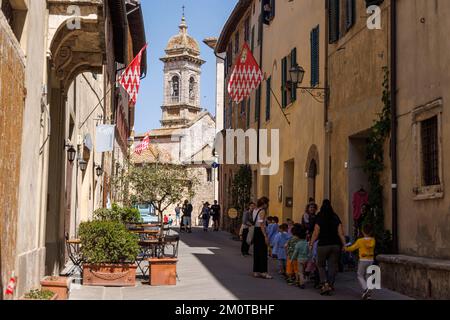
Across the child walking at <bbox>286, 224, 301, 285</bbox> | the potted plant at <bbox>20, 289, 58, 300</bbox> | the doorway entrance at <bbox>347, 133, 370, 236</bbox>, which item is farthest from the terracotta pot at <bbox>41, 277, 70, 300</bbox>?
the doorway entrance at <bbox>347, 133, 370, 236</bbox>

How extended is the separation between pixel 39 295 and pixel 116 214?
44.3ft

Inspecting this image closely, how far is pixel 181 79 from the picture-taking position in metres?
107

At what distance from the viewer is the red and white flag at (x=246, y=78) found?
77.8 ft

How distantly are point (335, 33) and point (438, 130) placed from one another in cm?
700

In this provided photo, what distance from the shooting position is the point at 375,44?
1555 centimetres

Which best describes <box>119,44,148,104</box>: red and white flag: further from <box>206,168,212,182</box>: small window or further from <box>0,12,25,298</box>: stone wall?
<box>206,168,212,182</box>: small window

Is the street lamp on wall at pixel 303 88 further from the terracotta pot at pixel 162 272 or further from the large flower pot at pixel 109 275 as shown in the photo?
the large flower pot at pixel 109 275

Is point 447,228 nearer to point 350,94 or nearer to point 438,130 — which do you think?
point 438,130

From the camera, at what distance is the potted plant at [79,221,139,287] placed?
517 inches

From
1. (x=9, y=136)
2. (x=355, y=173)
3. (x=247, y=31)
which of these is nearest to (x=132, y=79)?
(x=355, y=173)

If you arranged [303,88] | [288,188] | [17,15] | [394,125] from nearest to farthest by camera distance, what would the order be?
1. [17,15]
2. [394,125]
3. [303,88]
4. [288,188]

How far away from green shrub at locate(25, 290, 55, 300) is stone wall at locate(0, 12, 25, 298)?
47 cm

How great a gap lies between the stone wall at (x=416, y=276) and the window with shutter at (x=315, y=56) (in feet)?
25.4

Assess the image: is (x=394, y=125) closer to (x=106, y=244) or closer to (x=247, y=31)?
(x=106, y=244)
